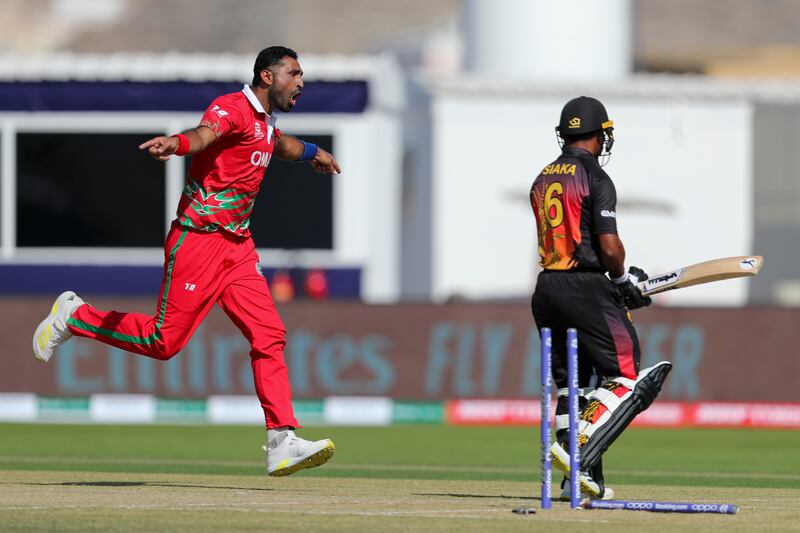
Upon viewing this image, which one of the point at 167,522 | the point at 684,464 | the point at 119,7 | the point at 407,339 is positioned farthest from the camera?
the point at 119,7

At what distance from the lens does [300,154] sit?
10.4 metres

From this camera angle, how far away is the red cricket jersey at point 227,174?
970 cm

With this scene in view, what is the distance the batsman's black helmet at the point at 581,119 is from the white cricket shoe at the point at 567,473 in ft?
5.15

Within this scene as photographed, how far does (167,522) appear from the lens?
26.9ft

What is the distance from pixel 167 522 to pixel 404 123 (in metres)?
17.5

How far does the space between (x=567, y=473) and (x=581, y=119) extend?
5.83 feet

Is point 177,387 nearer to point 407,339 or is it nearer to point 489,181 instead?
point 407,339

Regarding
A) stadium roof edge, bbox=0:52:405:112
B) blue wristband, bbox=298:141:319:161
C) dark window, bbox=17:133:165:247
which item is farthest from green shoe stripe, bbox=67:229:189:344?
dark window, bbox=17:133:165:247

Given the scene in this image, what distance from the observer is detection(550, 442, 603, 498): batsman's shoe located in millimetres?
8938

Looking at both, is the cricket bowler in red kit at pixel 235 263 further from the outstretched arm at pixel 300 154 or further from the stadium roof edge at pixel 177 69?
the stadium roof edge at pixel 177 69

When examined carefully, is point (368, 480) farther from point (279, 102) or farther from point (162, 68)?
point (162, 68)

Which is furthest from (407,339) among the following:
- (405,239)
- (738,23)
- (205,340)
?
(738,23)

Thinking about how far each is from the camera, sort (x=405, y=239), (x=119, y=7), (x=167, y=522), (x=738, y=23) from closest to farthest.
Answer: (x=167, y=522) → (x=405, y=239) → (x=738, y=23) → (x=119, y=7)

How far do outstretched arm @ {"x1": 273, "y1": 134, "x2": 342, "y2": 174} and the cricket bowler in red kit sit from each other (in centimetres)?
26
